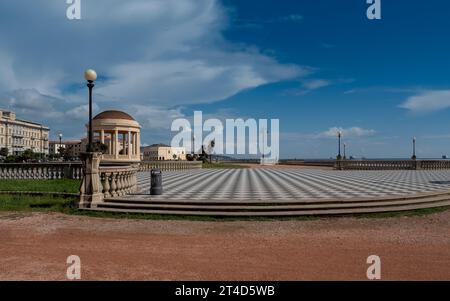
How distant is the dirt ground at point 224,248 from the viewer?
5.28 meters

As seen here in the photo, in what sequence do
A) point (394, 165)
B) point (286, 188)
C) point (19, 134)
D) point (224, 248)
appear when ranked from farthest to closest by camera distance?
point (19, 134) → point (394, 165) → point (286, 188) → point (224, 248)

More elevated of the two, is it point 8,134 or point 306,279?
point 8,134

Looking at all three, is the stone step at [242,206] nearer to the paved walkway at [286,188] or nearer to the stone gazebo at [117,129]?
the paved walkway at [286,188]

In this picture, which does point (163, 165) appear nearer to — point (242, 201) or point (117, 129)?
point (117, 129)

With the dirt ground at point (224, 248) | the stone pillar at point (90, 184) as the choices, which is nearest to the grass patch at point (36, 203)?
the stone pillar at point (90, 184)

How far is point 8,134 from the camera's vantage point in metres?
110

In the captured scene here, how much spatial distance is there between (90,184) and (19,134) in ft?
416

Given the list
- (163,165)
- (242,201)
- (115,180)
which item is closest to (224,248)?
(242,201)

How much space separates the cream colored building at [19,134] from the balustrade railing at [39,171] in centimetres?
9988

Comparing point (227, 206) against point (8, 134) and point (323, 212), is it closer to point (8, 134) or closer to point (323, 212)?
point (323, 212)

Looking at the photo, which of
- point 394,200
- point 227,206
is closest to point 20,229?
point 227,206

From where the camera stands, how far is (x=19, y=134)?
117m

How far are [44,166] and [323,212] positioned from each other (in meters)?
16.8

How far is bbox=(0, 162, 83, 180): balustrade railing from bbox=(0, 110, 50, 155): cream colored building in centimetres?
9988
